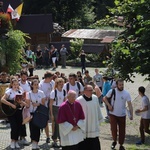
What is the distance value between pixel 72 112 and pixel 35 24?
28.9 m

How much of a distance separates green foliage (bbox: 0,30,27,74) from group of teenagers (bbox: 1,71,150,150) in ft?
17.4

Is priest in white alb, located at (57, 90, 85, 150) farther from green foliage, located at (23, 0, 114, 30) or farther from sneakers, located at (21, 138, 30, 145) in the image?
green foliage, located at (23, 0, 114, 30)

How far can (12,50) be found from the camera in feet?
60.8

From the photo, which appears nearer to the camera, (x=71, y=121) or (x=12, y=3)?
(x=71, y=121)

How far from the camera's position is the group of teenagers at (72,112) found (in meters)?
9.20

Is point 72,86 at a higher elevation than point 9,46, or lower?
lower

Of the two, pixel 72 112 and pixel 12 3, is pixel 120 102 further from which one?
pixel 12 3

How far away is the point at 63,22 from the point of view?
176 ft

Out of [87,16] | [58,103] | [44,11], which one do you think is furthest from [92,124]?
[87,16]

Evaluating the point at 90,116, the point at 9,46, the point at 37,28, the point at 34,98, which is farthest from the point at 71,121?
the point at 37,28

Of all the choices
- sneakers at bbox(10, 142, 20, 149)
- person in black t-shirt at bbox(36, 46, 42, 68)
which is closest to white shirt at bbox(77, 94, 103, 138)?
sneakers at bbox(10, 142, 20, 149)

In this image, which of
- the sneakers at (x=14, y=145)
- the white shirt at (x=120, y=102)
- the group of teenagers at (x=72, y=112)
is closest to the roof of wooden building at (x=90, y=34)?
the group of teenagers at (x=72, y=112)

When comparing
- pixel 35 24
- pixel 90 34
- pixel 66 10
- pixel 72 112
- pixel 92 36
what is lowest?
pixel 72 112

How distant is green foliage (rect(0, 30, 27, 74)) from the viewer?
60.0 ft
